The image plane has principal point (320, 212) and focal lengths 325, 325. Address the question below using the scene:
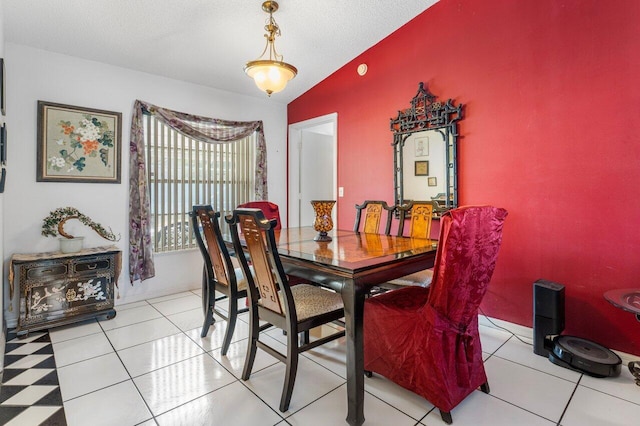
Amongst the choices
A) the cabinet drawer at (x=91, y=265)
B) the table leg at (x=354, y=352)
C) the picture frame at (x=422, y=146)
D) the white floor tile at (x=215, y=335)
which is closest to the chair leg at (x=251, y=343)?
the white floor tile at (x=215, y=335)

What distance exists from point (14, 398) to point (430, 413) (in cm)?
229

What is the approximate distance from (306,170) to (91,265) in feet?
9.77

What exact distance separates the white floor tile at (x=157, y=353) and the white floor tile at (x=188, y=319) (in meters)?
0.23

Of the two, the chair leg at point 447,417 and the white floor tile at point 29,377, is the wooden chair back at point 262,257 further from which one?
the white floor tile at point 29,377

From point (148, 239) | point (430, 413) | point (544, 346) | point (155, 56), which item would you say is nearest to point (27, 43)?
point (155, 56)

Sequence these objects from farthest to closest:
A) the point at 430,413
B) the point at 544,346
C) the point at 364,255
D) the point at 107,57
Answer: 1. the point at 107,57
2. the point at 544,346
3. the point at 364,255
4. the point at 430,413

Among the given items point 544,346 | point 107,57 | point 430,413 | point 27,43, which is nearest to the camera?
point 430,413

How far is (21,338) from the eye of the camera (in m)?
2.59

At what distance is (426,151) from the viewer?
3.24 meters

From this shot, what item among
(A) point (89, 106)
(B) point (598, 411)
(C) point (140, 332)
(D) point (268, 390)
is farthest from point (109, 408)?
(A) point (89, 106)

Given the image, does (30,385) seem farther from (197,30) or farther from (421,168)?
(421,168)

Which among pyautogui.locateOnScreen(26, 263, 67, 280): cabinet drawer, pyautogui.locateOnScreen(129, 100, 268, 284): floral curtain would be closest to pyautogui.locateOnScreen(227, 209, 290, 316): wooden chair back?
pyautogui.locateOnScreen(26, 263, 67, 280): cabinet drawer

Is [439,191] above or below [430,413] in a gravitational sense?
above

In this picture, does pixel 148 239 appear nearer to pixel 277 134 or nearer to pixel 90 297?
pixel 90 297
